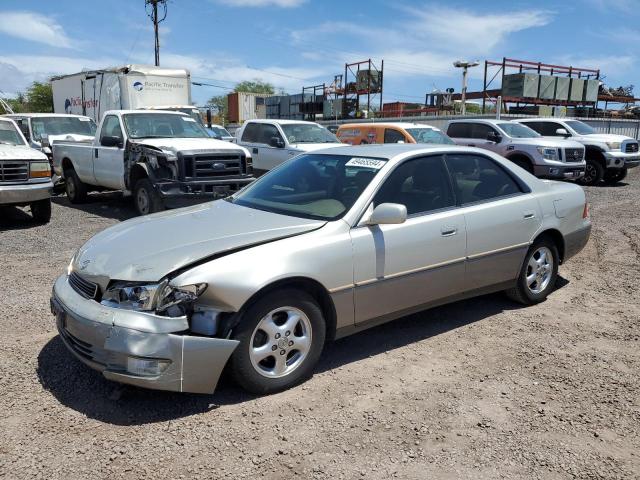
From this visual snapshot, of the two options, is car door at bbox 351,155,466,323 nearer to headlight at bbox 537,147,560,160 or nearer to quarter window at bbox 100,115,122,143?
quarter window at bbox 100,115,122,143

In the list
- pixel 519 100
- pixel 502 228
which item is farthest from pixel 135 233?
pixel 519 100

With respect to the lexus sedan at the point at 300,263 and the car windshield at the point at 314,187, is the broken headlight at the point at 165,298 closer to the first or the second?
the lexus sedan at the point at 300,263

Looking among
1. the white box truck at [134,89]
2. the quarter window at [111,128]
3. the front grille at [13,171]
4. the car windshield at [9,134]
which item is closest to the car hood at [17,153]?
Result: the front grille at [13,171]

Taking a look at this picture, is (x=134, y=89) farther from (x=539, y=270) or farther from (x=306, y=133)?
(x=539, y=270)

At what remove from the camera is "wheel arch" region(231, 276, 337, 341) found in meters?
3.22

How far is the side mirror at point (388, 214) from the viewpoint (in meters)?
3.75

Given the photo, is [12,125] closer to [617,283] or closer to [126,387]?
[126,387]

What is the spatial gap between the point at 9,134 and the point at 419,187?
876 cm

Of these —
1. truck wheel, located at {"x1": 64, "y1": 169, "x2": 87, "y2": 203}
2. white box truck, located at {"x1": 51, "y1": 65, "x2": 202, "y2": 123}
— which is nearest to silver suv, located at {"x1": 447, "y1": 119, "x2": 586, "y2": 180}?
white box truck, located at {"x1": 51, "y1": 65, "x2": 202, "y2": 123}

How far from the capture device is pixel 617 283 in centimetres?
601

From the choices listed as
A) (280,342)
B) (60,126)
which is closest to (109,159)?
(60,126)

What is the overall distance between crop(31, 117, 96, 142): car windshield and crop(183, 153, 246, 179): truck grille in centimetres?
654

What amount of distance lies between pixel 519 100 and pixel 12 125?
24.0 meters

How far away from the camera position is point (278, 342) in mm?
3418
